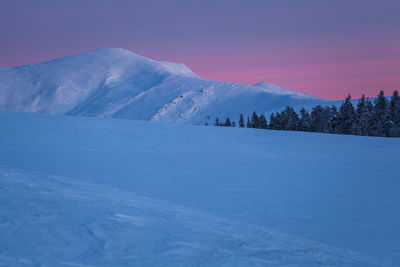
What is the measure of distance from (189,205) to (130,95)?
7168 inches

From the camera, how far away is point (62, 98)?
579 ft

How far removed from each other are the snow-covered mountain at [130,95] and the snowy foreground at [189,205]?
142m

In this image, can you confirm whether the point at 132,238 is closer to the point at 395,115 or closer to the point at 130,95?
the point at 395,115

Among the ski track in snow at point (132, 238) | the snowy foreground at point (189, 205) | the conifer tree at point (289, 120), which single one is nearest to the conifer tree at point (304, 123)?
the conifer tree at point (289, 120)

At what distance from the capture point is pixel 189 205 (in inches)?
189

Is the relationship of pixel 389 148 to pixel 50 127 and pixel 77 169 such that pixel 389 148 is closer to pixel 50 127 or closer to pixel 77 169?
pixel 77 169

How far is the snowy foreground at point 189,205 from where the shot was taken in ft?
10.5

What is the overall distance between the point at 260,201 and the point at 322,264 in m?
2.03

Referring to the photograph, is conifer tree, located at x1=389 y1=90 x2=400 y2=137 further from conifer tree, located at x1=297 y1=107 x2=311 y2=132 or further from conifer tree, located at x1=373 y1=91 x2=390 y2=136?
conifer tree, located at x1=297 y1=107 x2=311 y2=132

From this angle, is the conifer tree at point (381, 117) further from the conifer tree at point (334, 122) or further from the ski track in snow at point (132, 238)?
the ski track in snow at point (132, 238)

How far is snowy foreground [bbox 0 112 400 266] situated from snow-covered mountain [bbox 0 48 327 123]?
466 ft

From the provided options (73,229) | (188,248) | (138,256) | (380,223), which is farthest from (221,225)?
(380,223)

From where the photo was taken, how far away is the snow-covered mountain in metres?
159

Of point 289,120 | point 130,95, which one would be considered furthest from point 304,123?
point 130,95
